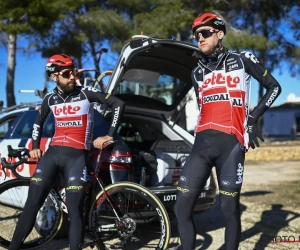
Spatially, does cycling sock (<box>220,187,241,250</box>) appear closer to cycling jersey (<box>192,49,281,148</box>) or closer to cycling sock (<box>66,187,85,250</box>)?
cycling jersey (<box>192,49,281,148</box>)

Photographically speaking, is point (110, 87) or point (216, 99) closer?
point (216, 99)

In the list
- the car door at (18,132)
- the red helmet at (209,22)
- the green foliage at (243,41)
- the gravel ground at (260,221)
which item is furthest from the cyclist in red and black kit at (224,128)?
the green foliage at (243,41)

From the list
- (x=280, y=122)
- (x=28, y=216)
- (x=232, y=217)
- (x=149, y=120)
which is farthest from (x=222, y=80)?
(x=280, y=122)

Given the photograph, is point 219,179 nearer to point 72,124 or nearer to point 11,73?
point 72,124

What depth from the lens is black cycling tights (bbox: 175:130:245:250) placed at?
315 cm

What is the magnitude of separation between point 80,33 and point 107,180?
1619 cm

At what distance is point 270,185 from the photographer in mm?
9375

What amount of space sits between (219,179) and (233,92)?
27.0 inches

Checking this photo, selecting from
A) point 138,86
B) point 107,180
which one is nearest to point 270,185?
point 138,86

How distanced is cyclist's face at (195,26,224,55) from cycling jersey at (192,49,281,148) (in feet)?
0.29

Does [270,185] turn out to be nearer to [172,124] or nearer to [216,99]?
[172,124]

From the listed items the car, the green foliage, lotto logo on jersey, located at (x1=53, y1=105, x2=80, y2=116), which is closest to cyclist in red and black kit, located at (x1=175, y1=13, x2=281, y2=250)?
the car

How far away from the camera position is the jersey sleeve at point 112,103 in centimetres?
383

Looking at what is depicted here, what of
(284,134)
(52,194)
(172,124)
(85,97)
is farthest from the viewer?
(284,134)
